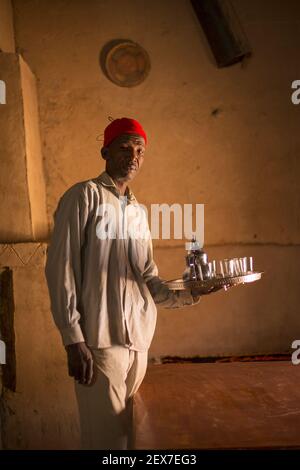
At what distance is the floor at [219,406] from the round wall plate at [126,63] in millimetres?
2818

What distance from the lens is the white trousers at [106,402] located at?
224 cm

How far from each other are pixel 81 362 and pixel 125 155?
1197 mm

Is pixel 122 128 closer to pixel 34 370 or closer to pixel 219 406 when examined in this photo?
pixel 219 406

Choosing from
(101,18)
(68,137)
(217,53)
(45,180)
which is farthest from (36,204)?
(217,53)

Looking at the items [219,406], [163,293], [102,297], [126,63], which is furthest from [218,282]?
[126,63]

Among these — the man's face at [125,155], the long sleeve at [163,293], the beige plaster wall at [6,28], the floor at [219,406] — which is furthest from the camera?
the beige plaster wall at [6,28]

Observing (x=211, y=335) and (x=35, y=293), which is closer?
(x=35, y=293)

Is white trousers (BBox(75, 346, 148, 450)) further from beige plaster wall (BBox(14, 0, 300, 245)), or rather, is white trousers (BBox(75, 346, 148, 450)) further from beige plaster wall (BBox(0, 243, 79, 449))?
beige plaster wall (BBox(14, 0, 300, 245))

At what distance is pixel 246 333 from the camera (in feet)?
13.7

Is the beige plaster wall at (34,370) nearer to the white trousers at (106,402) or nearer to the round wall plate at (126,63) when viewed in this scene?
the white trousers at (106,402)

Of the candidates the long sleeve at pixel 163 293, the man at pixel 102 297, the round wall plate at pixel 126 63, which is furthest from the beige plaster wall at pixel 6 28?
the long sleeve at pixel 163 293

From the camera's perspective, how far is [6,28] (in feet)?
12.1

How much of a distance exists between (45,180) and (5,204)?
82cm

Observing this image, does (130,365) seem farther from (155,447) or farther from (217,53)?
(217,53)
